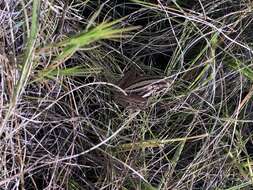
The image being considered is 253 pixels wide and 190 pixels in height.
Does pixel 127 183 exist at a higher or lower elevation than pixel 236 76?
lower

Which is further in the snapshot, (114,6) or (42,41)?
(114,6)

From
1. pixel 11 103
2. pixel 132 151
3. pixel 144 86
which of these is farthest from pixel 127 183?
pixel 11 103

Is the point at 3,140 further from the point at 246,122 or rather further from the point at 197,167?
the point at 246,122

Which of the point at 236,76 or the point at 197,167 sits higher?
the point at 236,76

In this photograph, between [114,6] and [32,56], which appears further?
[114,6]

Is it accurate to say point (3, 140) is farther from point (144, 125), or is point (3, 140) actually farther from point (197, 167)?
point (197, 167)

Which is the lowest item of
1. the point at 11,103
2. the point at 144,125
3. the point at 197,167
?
the point at 197,167

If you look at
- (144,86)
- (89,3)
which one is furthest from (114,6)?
(144,86)

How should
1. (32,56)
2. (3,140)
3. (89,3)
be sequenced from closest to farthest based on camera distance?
(32,56)
(3,140)
(89,3)

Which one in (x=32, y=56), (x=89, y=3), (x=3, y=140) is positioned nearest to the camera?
(x=32, y=56)
